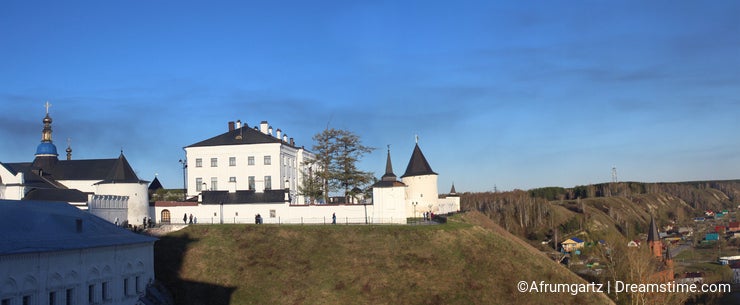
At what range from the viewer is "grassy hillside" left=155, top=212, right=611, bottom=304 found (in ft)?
117

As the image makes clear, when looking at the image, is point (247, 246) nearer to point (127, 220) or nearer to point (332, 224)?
point (332, 224)

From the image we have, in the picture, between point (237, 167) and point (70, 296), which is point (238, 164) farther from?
point (70, 296)

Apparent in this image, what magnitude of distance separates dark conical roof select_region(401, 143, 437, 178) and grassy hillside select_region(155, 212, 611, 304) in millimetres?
9280

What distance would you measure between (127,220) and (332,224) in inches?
583

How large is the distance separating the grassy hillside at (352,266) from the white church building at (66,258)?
3355mm

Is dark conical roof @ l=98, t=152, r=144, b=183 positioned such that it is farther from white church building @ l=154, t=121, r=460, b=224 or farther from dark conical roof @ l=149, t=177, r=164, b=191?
dark conical roof @ l=149, t=177, r=164, b=191

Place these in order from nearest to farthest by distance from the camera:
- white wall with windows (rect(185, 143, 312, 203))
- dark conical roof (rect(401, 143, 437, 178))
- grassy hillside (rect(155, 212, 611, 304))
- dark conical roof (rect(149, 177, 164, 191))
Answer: grassy hillside (rect(155, 212, 611, 304))
dark conical roof (rect(401, 143, 437, 178))
white wall with windows (rect(185, 143, 312, 203))
dark conical roof (rect(149, 177, 164, 191))

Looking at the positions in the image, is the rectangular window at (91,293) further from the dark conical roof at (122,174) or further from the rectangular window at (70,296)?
the dark conical roof at (122,174)

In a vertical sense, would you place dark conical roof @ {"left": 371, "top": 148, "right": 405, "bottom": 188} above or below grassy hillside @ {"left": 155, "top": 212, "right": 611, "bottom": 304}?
above

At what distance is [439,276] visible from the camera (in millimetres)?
37375

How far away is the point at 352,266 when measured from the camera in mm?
38688

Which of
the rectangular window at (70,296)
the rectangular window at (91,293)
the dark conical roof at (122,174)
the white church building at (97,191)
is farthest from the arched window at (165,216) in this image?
the rectangular window at (70,296)

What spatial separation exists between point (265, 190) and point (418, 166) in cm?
Answer: 1301

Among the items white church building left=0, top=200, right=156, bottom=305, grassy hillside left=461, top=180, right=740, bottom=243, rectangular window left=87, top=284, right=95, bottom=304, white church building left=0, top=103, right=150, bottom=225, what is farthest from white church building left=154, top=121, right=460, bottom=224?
grassy hillside left=461, top=180, right=740, bottom=243
